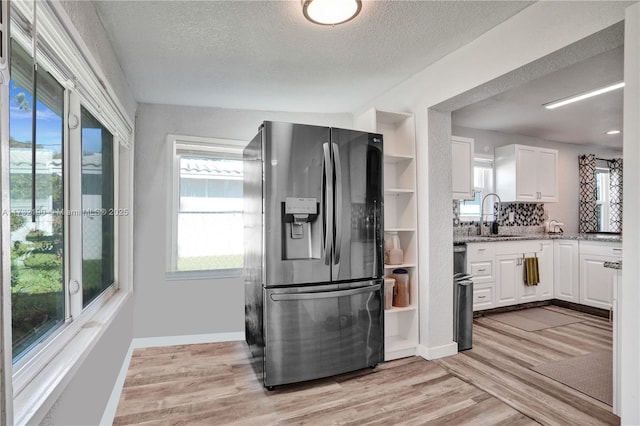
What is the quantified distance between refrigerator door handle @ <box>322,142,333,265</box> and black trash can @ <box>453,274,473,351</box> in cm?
140

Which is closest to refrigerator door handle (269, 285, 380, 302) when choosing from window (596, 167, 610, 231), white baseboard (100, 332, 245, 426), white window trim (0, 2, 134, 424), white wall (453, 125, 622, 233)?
white window trim (0, 2, 134, 424)

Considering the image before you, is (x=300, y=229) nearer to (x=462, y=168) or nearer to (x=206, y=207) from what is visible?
(x=206, y=207)

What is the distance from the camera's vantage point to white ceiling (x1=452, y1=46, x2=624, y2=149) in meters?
2.82

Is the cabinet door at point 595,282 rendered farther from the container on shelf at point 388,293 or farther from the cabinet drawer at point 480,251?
the container on shelf at point 388,293

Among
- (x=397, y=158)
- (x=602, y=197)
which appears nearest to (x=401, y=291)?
(x=397, y=158)

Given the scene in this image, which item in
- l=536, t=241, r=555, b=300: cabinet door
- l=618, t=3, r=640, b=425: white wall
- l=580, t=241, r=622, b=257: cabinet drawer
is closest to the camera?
l=618, t=3, r=640, b=425: white wall

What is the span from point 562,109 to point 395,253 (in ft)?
8.68

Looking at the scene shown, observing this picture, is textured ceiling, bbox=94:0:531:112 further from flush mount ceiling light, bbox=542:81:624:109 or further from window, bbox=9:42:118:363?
flush mount ceiling light, bbox=542:81:624:109

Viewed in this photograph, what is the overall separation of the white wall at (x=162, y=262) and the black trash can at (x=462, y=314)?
7.03ft

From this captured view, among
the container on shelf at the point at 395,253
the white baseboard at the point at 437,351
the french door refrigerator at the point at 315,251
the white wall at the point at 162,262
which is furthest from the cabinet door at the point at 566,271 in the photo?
the white wall at the point at 162,262

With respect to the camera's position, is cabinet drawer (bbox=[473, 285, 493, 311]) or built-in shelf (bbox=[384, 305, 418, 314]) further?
cabinet drawer (bbox=[473, 285, 493, 311])

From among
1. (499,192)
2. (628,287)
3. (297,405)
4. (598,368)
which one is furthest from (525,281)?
(297,405)

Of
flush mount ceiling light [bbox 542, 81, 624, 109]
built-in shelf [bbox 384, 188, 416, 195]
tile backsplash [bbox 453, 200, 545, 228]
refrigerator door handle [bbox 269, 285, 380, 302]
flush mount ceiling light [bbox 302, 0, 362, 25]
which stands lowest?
refrigerator door handle [bbox 269, 285, 380, 302]

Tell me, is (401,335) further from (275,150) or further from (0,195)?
(0,195)
